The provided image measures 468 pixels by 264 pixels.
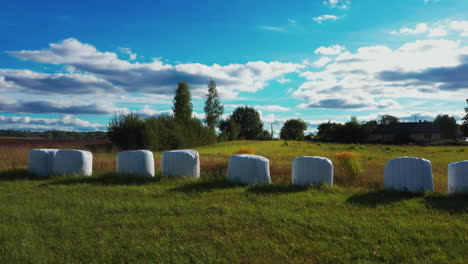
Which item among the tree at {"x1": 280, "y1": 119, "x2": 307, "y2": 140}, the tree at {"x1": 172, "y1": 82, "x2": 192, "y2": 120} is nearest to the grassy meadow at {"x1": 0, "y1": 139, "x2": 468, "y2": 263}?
the tree at {"x1": 172, "y1": 82, "x2": 192, "y2": 120}

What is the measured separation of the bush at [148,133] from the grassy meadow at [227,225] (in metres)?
16.6

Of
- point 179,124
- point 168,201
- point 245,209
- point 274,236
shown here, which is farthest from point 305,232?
point 179,124

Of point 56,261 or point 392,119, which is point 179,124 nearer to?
point 56,261

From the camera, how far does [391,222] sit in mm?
5535

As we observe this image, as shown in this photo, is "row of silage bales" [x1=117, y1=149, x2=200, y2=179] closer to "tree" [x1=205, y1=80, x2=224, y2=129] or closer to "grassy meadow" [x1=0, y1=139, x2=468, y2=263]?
"grassy meadow" [x1=0, y1=139, x2=468, y2=263]

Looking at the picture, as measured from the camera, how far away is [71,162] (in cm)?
1048

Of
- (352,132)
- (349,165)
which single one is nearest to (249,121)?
(352,132)

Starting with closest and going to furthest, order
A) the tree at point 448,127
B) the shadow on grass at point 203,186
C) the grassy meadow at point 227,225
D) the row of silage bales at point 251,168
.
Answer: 1. the grassy meadow at point 227,225
2. the row of silage bales at point 251,168
3. the shadow on grass at point 203,186
4. the tree at point 448,127

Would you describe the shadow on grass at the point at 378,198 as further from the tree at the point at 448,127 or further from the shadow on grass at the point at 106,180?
the tree at the point at 448,127

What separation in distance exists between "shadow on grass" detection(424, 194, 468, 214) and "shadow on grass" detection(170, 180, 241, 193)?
13.5ft

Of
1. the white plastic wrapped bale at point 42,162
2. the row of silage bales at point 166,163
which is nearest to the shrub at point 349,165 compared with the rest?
the row of silage bales at point 166,163

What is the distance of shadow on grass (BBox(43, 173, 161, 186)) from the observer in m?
9.40

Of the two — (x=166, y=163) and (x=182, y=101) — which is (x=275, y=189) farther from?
(x=182, y=101)

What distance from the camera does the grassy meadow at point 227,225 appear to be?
4.40m
